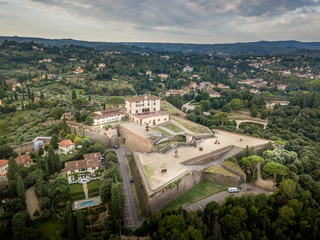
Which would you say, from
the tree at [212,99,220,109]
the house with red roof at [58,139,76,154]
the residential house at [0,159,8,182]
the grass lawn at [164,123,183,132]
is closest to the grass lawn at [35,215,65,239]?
the residential house at [0,159,8,182]

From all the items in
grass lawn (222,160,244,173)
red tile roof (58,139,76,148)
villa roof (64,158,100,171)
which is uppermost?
red tile roof (58,139,76,148)

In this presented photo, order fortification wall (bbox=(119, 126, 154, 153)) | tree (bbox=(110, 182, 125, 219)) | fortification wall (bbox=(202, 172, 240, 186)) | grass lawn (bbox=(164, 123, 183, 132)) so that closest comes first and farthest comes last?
tree (bbox=(110, 182, 125, 219)) → fortification wall (bbox=(202, 172, 240, 186)) → fortification wall (bbox=(119, 126, 154, 153)) → grass lawn (bbox=(164, 123, 183, 132))

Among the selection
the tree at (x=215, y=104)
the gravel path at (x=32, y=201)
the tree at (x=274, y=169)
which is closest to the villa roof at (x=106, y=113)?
the gravel path at (x=32, y=201)

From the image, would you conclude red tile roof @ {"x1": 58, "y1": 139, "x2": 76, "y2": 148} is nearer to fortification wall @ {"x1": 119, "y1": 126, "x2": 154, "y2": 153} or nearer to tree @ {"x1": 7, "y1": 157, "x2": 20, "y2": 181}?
fortification wall @ {"x1": 119, "y1": 126, "x2": 154, "y2": 153}

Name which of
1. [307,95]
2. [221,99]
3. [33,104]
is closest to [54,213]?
[33,104]

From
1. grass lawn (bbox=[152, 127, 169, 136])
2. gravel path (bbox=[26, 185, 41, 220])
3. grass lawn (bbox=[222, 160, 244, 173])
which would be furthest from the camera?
grass lawn (bbox=[152, 127, 169, 136])

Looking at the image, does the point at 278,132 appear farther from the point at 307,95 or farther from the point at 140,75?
the point at 140,75

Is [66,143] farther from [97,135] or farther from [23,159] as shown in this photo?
[23,159]
